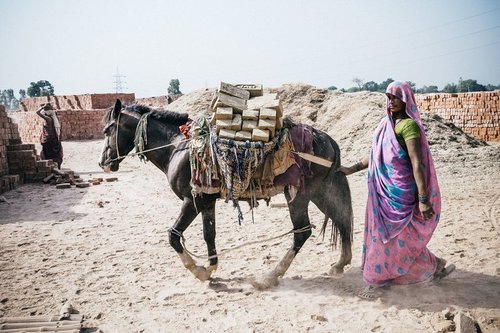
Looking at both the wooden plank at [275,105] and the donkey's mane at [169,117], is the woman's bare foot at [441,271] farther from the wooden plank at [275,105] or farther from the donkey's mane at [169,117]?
the donkey's mane at [169,117]

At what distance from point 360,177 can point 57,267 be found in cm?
752

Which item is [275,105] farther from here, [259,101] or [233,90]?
[233,90]

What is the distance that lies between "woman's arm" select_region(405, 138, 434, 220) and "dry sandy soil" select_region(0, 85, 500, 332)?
864 mm

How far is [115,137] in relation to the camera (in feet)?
13.8

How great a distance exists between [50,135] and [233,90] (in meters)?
9.86

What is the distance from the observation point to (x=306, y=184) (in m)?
3.87

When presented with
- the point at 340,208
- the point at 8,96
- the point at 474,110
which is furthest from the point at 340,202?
the point at 8,96

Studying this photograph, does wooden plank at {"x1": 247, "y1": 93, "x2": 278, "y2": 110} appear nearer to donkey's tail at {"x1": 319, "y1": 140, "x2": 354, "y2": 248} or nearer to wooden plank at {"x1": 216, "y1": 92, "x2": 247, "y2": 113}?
wooden plank at {"x1": 216, "y1": 92, "x2": 247, "y2": 113}

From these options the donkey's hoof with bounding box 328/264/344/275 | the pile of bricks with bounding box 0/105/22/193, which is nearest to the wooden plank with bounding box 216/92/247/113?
the donkey's hoof with bounding box 328/264/344/275

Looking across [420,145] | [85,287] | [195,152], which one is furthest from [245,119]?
[85,287]

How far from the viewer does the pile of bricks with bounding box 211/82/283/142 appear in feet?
11.5

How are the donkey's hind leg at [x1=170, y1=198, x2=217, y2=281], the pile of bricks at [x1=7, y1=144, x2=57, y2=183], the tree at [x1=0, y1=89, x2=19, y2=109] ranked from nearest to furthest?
the donkey's hind leg at [x1=170, y1=198, x2=217, y2=281] → the pile of bricks at [x1=7, y1=144, x2=57, y2=183] → the tree at [x1=0, y1=89, x2=19, y2=109]

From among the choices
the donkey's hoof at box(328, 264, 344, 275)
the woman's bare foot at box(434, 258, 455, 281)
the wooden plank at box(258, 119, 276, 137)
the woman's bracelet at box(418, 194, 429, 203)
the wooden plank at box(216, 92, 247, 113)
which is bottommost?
the donkey's hoof at box(328, 264, 344, 275)

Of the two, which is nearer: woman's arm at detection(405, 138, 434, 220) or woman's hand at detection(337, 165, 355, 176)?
woman's arm at detection(405, 138, 434, 220)
